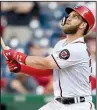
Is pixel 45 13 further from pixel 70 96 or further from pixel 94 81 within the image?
pixel 70 96

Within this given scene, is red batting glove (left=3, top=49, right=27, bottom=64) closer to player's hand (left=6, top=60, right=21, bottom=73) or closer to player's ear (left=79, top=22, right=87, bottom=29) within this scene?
player's hand (left=6, top=60, right=21, bottom=73)

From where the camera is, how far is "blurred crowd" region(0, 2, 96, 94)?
26.8ft

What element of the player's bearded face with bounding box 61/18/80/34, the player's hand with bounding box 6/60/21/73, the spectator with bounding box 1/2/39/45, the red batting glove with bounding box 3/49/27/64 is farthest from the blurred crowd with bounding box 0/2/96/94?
the player's bearded face with bounding box 61/18/80/34

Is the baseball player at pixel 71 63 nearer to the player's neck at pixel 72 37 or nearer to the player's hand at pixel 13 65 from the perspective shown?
the player's neck at pixel 72 37

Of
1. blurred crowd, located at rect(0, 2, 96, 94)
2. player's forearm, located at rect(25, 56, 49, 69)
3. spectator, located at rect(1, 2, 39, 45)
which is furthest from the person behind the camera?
spectator, located at rect(1, 2, 39, 45)

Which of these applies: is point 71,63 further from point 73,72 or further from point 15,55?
point 15,55

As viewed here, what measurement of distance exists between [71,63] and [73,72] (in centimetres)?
14

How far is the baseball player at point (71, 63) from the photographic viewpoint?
448 centimetres

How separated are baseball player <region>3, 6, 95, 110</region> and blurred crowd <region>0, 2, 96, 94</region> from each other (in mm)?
3396

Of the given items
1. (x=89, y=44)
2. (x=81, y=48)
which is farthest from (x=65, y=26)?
(x=89, y=44)

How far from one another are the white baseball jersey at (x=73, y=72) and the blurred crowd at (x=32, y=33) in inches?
134

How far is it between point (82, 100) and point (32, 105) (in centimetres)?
236

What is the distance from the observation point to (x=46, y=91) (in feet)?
26.3

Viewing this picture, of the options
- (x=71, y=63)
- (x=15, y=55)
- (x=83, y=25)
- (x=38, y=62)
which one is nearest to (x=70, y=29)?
(x=83, y=25)
